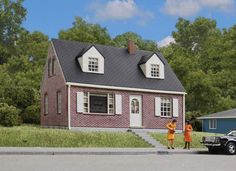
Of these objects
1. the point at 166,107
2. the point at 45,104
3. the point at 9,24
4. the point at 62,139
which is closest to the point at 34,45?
the point at 9,24

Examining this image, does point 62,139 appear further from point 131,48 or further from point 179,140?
point 131,48

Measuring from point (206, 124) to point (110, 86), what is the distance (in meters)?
17.6

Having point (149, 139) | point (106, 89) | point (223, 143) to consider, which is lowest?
point (149, 139)

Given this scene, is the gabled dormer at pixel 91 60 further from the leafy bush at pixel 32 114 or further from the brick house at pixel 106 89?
the leafy bush at pixel 32 114

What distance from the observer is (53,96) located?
3603cm

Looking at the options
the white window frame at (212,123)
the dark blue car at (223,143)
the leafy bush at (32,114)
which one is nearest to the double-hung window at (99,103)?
the leafy bush at (32,114)

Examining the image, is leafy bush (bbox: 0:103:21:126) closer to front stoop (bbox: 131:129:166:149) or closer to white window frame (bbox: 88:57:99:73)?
white window frame (bbox: 88:57:99:73)

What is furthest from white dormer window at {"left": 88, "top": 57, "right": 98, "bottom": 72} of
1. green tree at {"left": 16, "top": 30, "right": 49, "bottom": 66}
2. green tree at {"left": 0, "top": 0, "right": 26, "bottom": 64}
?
green tree at {"left": 0, "top": 0, "right": 26, "bottom": 64}

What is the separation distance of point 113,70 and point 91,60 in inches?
80.9

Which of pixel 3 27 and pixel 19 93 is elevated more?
pixel 3 27

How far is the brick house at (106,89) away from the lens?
33750 millimetres

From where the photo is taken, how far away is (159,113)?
121 ft

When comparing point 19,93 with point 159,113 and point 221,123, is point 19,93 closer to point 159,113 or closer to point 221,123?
point 159,113

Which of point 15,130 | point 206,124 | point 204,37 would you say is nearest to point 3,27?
point 204,37
